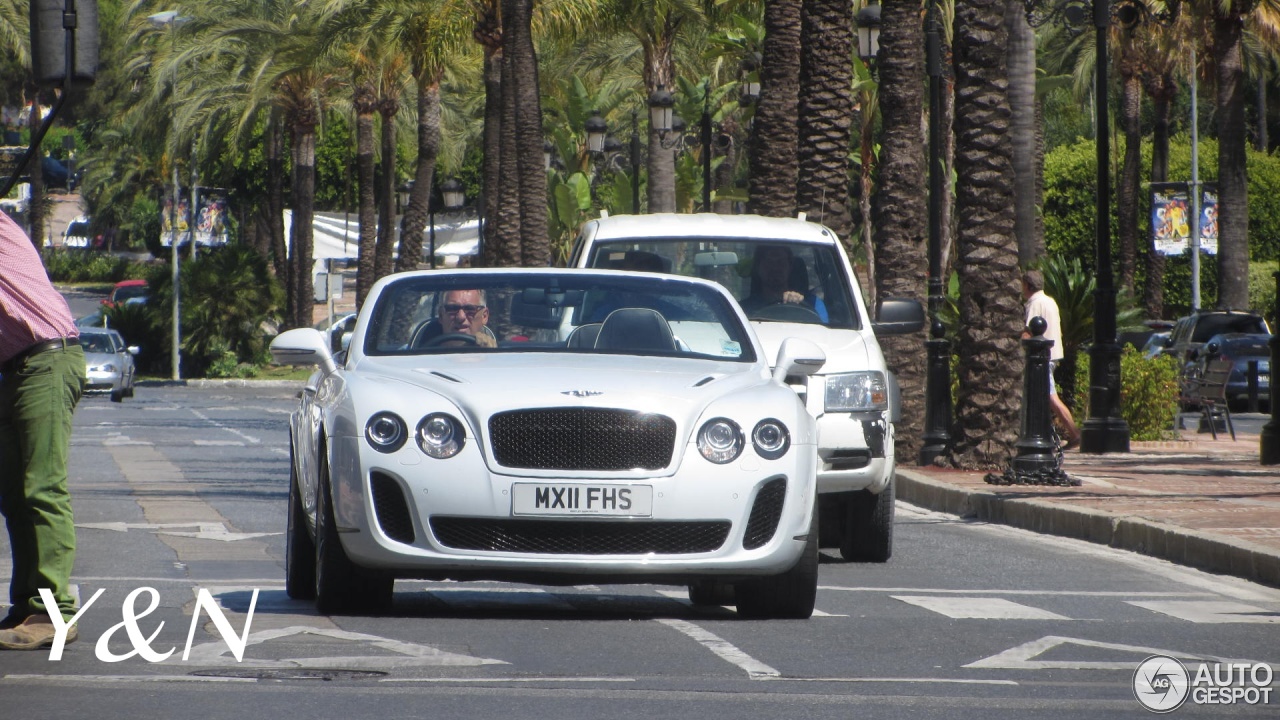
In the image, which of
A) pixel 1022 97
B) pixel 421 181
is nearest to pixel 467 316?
pixel 1022 97

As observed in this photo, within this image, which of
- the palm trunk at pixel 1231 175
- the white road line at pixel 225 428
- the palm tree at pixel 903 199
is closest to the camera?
the palm tree at pixel 903 199

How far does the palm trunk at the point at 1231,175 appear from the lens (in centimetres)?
4528

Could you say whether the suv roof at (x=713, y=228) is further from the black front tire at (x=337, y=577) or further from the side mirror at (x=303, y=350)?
the black front tire at (x=337, y=577)

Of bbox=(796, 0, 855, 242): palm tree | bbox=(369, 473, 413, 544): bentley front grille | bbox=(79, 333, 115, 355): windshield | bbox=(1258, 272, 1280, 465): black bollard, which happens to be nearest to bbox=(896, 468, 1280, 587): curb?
bbox=(1258, 272, 1280, 465): black bollard

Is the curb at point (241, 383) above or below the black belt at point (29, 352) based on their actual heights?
below

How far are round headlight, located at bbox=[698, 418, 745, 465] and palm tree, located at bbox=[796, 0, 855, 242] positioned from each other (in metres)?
15.6

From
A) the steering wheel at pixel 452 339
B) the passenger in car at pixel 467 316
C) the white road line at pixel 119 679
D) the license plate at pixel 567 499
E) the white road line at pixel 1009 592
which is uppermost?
the passenger in car at pixel 467 316

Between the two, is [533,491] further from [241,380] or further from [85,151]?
[85,151]

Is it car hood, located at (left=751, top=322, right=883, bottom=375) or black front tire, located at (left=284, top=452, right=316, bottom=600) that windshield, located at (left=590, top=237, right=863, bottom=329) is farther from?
black front tire, located at (left=284, top=452, right=316, bottom=600)

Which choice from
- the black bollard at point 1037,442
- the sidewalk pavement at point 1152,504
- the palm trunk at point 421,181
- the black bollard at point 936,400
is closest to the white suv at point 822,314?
the sidewalk pavement at point 1152,504

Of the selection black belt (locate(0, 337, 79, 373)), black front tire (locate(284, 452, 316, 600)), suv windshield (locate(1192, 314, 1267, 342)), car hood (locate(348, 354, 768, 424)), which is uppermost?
suv windshield (locate(1192, 314, 1267, 342))

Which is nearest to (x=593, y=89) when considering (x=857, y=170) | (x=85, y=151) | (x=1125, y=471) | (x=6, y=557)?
A: (x=857, y=170)

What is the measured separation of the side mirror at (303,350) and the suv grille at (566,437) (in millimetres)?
1297

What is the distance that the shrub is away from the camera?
2423 centimetres
